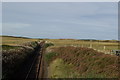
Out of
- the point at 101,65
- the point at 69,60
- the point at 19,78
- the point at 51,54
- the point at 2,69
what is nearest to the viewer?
the point at 2,69

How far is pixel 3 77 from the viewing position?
14797 mm

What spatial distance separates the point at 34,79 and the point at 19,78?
141cm

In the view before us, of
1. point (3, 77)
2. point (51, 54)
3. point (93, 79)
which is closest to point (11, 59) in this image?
point (3, 77)

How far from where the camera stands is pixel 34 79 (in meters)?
19.0

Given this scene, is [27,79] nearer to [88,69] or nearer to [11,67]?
[11,67]

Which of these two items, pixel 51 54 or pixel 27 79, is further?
pixel 51 54

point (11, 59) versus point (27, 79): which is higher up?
point (11, 59)

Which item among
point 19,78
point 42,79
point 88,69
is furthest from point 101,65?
point 19,78

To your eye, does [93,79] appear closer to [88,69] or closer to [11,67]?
[88,69]

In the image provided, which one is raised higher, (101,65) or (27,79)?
(101,65)

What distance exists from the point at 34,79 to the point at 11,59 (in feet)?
9.52

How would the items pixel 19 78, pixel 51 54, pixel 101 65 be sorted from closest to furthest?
pixel 101 65
pixel 19 78
pixel 51 54

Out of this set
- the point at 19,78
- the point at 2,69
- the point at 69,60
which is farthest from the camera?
the point at 69,60

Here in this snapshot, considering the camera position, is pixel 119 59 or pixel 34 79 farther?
pixel 34 79
